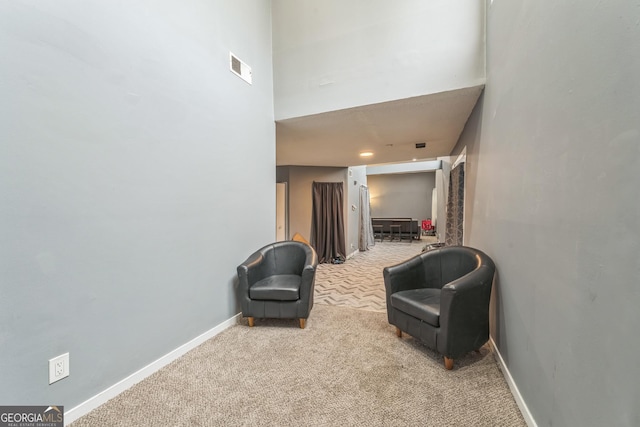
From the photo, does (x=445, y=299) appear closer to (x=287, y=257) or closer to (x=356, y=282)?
(x=287, y=257)

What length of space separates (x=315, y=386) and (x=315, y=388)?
20mm

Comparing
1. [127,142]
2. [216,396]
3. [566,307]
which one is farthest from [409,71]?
[216,396]

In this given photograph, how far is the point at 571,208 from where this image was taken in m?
1.04

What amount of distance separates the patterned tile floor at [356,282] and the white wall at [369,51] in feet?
7.71

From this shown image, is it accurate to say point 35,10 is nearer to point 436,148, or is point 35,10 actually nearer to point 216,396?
point 216,396

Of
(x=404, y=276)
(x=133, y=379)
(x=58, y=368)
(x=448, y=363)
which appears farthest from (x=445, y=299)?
(x=58, y=368)

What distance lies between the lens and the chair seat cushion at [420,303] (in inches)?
74.3

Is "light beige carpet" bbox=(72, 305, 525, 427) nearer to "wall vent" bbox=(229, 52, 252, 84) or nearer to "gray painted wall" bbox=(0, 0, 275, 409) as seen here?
"gray painted wall" bbox=(0, 0, 275, 409)

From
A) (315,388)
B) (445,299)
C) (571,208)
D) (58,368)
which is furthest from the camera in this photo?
(445,299)

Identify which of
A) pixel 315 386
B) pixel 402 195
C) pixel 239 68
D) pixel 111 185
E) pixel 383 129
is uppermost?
pixel 239 68

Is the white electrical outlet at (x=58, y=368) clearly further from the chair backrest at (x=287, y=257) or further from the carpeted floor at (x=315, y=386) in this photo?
the chair backrest at (x=287, y=257)

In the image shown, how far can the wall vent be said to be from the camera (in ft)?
8.20

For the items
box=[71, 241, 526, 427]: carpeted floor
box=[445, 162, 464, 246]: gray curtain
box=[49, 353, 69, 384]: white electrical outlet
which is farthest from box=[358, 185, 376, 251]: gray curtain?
box=[49, 353, 69, 384]: white electrical outlet

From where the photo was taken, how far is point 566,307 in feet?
3.47
